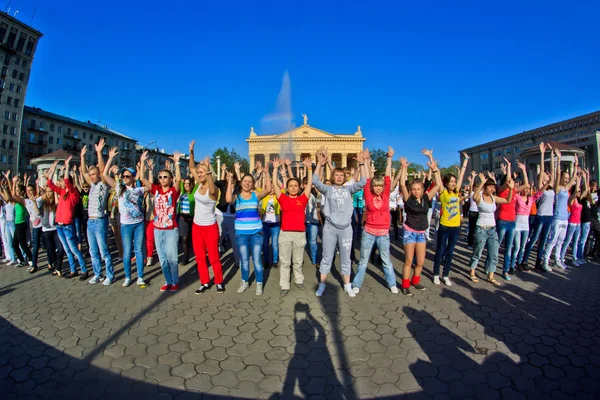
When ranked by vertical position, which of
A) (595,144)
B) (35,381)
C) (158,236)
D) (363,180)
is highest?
(595,144)

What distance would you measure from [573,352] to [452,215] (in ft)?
9.30

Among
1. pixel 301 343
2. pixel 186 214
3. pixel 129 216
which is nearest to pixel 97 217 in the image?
pixel 129 216

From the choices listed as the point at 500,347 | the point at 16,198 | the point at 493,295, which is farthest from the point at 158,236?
the point at 493,295

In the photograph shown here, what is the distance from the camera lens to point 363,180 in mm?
5402

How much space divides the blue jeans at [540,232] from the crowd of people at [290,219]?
0.02m

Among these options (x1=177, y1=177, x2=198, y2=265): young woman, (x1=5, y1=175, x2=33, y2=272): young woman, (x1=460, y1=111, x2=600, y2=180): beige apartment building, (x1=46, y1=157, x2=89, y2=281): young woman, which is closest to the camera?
(x1=46, y1=157, x2=89, y2=281): young woman

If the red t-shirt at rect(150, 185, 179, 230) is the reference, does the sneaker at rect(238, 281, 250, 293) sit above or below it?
below

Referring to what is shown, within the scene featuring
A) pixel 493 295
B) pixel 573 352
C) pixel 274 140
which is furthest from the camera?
pixel 274 140

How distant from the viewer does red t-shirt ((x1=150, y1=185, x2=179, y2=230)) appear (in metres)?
5.50

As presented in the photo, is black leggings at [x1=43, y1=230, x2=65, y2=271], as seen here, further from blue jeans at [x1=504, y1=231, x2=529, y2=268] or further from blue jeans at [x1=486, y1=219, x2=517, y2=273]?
blue jeans at [x1=504, y1=231, x2=529, y2=268]

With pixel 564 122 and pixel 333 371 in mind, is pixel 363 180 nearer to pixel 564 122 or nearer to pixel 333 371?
pixel 333 371

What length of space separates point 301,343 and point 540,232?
21.9ft

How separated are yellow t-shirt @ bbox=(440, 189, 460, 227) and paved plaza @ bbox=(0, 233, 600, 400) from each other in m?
1.17

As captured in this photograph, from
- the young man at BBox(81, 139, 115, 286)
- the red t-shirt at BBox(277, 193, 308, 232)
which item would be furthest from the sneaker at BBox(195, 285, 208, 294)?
the young man at BBox(81, 139, 115, 286)
